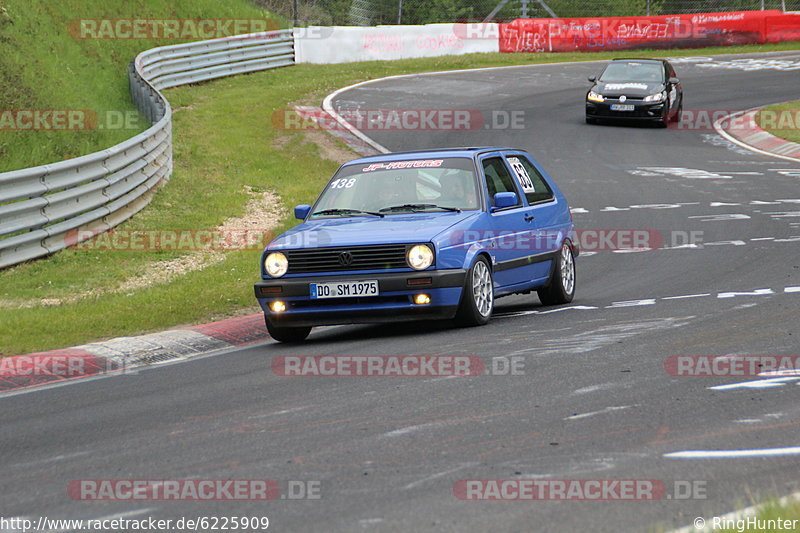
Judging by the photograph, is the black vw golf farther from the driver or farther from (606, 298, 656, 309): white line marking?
the driver

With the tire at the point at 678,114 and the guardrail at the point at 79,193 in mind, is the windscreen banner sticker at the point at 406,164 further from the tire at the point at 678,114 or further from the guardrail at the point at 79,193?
the tire at the point at 678,114

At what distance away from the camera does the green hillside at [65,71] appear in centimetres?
2060

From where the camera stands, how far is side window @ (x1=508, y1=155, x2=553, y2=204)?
36.6ft

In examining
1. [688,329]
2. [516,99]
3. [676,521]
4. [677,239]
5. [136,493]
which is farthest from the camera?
[516,99]

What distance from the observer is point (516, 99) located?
1267 inches

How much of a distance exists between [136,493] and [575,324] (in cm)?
512

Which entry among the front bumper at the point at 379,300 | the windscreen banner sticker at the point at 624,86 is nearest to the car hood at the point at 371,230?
the front bumper at the point at 379,300

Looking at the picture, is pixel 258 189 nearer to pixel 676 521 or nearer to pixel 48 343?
pixel 48 343

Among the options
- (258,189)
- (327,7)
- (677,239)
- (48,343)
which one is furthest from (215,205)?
(327,7)

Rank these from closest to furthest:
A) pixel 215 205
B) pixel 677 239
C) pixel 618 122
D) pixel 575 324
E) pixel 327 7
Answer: pixel 575 324
pixel 677 239
pixel 215 205
pixel 618 122
pixel 327 7

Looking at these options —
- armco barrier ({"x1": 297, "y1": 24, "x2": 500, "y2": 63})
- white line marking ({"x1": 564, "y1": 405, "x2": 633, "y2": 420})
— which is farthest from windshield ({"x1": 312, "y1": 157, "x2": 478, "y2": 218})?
armco barrier ({"x1": 297, "y1": 24, "x2": 500, "y2": 63})

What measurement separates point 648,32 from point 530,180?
34.8 m

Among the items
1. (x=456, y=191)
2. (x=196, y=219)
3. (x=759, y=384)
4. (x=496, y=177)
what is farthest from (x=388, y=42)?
(x=759, y=384)

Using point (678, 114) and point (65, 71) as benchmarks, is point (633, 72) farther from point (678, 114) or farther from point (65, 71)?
point (65, 71)
